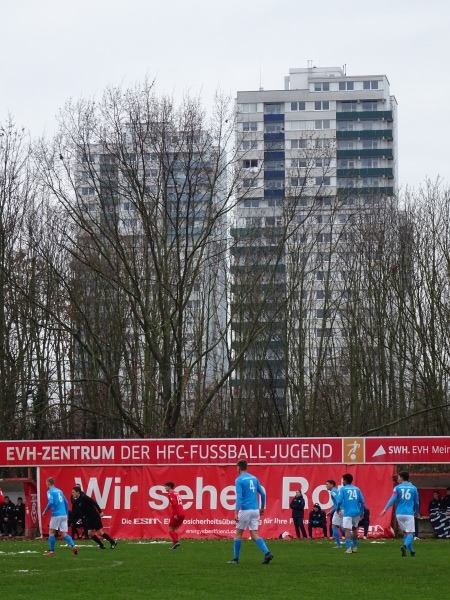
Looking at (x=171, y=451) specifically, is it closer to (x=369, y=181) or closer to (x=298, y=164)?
(x=298, y=164)

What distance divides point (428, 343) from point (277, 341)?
39.5 ft

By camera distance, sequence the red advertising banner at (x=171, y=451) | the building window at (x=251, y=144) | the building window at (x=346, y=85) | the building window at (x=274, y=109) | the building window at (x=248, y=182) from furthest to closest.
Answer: the building window at (x=346, y=85), the building window at (x=274, y=109), the building window at (x=248, y=182), the building window at (x=251, y=144), the red advertising banner at (x=171, y=451)

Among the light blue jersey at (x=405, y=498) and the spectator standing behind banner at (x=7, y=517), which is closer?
the light blue jersey at (x=405, y=498)

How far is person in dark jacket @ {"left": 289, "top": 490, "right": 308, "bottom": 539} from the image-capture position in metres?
34.0

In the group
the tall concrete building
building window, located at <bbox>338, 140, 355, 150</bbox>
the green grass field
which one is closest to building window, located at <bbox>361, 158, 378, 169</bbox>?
building window, located at <bbox>338, 140, 355, 150</bbox>

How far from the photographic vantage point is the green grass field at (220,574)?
15.0 metres

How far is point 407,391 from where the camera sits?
54719 mm

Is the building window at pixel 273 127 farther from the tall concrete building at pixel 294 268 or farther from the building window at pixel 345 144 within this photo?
the tall concrete building at pixel 294 268

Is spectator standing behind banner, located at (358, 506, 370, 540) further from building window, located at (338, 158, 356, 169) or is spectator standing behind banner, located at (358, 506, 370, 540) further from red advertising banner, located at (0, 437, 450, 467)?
building window, located at (338, 158, 356, 169)

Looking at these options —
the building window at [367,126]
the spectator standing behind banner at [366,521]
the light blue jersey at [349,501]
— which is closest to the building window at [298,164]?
the spectator standing behind banner at [366,521]

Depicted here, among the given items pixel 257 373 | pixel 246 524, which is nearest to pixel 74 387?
pixel 257 373

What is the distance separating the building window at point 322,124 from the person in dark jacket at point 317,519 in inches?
4364

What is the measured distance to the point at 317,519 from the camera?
114 feet

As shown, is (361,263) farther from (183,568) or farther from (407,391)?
(183,568)
